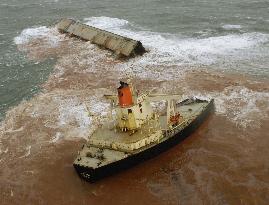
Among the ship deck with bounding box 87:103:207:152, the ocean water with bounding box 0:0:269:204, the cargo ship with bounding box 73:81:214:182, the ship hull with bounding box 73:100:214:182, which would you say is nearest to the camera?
the ship hull with bounding box 73:100:214:182

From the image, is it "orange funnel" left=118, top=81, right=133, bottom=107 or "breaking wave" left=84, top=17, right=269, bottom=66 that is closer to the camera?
"orange funnel" left=118, top=81, right=133, bottom=107

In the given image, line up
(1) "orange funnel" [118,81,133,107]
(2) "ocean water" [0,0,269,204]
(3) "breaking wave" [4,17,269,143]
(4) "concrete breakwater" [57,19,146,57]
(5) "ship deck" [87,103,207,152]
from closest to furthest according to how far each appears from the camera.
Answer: (2) "ocean water" [0,0,269,204], (1) "orange funnel" [118,81,133,107], (5) "ship deck" [87,103,207,152], (3) "breaking wave" [4,17,269,143], (4) "concrete breakwater" [57,19,146,57]

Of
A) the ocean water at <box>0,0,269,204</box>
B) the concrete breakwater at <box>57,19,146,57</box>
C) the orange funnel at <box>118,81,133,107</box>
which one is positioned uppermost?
the orange funnel at <box>118,81,133,107</box>

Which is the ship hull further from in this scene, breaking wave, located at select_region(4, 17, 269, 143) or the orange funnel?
breaking wave, located at select_region(4, 17, 269, 143)

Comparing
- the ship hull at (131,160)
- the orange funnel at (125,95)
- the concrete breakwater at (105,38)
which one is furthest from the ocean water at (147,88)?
the orange funnel at (125,95)

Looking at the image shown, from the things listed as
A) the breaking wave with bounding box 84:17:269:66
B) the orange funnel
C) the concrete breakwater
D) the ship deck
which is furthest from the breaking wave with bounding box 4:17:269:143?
the orange funnel

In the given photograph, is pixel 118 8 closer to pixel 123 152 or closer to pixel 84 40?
pixel 84 40

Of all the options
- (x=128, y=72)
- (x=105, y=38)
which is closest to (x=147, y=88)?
(x=128, y=72)

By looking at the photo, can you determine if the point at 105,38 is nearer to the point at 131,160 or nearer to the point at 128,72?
the point at 128,72
